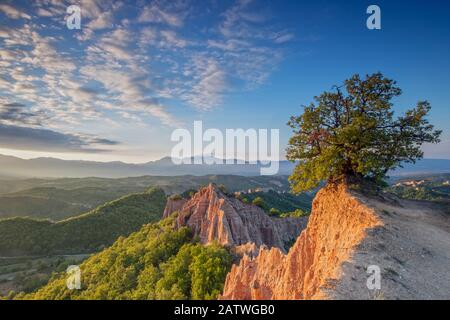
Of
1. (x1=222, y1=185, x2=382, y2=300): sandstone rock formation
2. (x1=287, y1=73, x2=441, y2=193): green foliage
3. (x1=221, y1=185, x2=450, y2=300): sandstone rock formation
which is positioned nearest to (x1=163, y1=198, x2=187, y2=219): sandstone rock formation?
(x1=222, y1=185, x2=382, y2=300): sandstone rock formation

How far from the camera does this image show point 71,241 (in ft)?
283

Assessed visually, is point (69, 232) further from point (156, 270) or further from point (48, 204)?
point (48, 204)

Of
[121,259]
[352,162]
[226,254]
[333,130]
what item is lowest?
[121,259]

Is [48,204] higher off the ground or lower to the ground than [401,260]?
lower

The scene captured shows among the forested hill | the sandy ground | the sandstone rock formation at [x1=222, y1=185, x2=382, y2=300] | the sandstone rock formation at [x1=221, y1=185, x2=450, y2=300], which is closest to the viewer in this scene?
the sandy ground

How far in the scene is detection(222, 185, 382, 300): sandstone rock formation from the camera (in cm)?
1103

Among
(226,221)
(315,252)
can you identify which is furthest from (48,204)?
(315,252)

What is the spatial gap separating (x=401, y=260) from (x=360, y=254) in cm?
150

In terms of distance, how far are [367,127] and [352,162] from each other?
204cm

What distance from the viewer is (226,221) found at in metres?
37.9

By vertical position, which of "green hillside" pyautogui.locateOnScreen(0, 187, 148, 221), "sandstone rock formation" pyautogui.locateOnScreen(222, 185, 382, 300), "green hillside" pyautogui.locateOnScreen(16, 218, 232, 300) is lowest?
"green hillside" pyautogui.locateOnScreen(0, 187, 148, 221)

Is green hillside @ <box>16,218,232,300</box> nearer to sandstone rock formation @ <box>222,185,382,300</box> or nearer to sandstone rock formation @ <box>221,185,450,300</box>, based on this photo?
sandstone rock formation @ <box>222,185,382,300</box>
